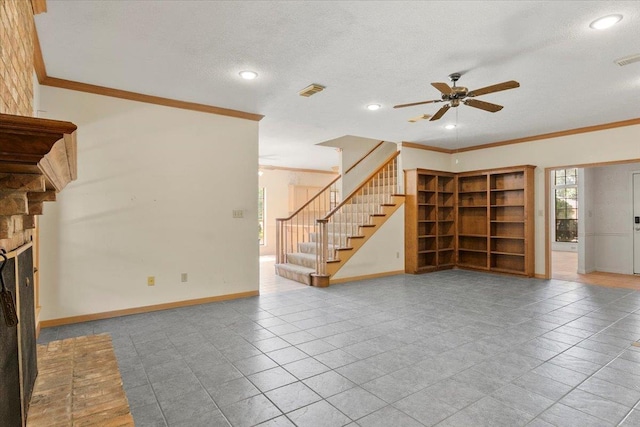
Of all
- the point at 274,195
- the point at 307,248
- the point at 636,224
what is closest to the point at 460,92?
the point at 307,248

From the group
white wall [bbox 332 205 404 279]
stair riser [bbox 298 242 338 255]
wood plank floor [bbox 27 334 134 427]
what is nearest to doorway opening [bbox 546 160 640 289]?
white wall [bbox 332 205 404 279]

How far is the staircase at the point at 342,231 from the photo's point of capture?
600cm

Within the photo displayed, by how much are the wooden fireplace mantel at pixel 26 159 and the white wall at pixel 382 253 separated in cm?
512

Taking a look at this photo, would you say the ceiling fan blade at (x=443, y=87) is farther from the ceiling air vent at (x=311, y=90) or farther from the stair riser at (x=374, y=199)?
the stair riser at (x=374, y=199)

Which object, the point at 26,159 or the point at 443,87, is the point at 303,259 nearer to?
the point at 443,87

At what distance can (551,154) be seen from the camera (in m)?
6.35

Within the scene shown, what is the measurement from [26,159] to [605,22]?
370 centimetres

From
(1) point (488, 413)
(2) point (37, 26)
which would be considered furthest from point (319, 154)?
(1) point (488, 413)

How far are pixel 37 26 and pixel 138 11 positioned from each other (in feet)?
3.03

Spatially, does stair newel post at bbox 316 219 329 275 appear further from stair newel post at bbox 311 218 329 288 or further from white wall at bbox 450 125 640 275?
white wall at bbox 450 125 640 275

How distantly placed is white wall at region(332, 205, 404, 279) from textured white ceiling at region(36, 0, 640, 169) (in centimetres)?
258

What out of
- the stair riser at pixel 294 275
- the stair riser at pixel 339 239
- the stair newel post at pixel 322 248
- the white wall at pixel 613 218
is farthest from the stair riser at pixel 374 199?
the white wall at pixel 613 218

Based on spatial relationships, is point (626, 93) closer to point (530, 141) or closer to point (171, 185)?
point (530, 141)

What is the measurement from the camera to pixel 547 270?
6441mm
